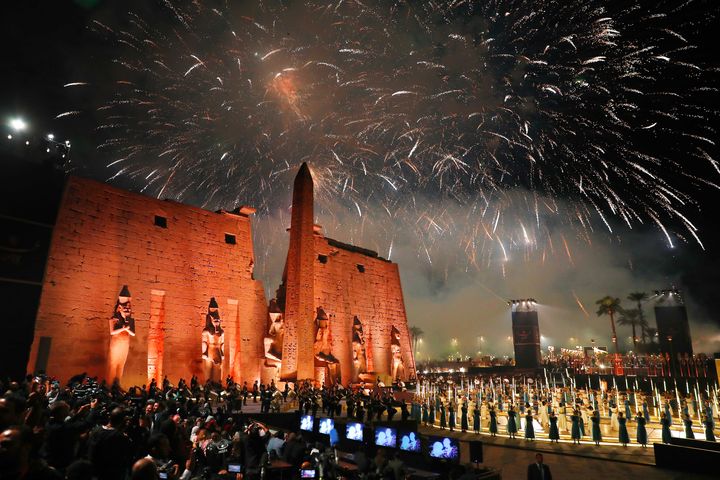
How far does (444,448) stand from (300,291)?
20.6 m

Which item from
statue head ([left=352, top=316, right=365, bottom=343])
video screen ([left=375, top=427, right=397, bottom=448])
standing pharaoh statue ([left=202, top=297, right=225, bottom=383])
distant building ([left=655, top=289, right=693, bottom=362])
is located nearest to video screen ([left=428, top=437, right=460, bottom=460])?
video screen ([left=375, top=427, right=397, bottom=448])

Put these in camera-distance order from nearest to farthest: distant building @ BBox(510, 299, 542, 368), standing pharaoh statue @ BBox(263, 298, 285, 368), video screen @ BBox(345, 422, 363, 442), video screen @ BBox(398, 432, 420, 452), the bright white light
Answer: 1. video screen @ BBox(398, 432, 420, 452)
2. video screen @ BBox(345, 422, 363, 442)
3. the bright white light
4. standing pharaoh statue @ BBox(263, 298, 285, 368)
5. distant building @ BBox(510, 299, 542, 368)

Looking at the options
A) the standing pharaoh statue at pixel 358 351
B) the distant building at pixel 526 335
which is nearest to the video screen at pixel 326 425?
the standing pharaoh statue at pixel 358 351

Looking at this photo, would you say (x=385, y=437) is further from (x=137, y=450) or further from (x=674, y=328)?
(x=674, y=328)

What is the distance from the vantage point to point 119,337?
66.5 feet

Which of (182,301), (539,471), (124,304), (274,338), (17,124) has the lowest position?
(539,471)

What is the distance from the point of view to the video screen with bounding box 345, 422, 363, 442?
9.31 metres

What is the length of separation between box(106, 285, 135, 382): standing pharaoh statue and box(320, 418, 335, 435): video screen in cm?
1411

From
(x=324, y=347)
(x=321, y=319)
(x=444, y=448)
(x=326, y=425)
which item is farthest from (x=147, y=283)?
(x=444, y=448)

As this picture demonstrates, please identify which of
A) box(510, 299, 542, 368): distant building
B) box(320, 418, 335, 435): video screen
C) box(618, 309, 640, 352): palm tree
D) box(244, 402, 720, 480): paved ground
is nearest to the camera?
box(244, 402, 720, 480): paved ground

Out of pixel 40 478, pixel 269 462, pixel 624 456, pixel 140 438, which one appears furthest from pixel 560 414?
pixel 40 478

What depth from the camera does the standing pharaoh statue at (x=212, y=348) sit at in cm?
2373

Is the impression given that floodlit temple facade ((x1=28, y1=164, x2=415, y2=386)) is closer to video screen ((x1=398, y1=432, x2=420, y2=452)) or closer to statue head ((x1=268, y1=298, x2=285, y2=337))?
statue head ((x1=268, y1=298, x2=285, y2=337))

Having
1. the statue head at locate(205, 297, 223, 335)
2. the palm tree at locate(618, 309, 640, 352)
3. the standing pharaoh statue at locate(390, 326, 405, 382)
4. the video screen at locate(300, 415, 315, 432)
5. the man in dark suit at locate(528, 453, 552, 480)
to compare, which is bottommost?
the man in dark suit at locate(528, 453, 552, 480)
